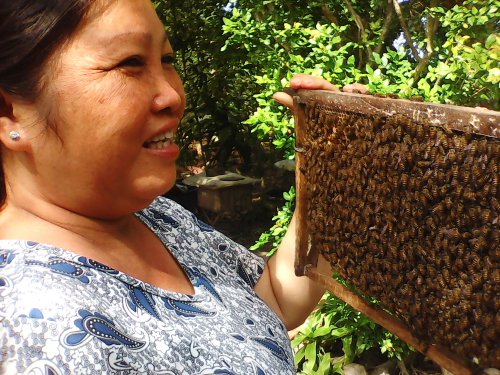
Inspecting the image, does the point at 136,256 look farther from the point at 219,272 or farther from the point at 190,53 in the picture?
the point at 190,53

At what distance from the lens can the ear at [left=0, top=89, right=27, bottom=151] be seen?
124cm

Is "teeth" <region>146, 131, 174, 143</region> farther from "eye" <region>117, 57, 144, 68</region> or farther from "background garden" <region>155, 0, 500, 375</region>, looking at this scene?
"background garden" <region>155, 0, 500, 375</region>

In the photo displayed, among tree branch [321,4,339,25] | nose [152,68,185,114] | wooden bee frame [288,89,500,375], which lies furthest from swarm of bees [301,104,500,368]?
tree branch [321,4,339,25]

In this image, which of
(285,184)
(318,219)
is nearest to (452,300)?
(318,219)

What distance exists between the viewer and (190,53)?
22.9 feet

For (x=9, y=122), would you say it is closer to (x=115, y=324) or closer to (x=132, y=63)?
(x=132, y=63)

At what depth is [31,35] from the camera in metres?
1.17

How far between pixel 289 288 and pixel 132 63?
116 cm

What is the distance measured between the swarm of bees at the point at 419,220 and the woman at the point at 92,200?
457 millimetres

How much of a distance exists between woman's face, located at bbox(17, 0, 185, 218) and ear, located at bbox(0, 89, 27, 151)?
1.2 inches

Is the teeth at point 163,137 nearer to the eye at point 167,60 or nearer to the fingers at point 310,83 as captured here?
the eye at point 167,60

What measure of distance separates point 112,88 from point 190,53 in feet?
19.8

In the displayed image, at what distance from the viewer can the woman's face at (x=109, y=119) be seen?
121 cm

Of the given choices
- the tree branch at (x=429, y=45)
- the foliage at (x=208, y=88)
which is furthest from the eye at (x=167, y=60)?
the foliage at (x=208, y=88)
